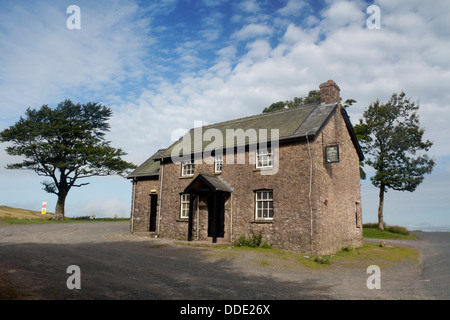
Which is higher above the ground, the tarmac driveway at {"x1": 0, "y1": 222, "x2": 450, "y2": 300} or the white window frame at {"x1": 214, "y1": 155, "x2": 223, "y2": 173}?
the white window frame at {"x1": 214, "y1": 155, "x2": 223, "y2": 173}

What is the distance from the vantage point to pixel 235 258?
14.0m

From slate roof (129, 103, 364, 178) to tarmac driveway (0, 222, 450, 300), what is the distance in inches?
301

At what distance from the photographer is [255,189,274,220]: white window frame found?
1759 centimetres

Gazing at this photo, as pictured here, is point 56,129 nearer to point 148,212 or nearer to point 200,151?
point 148,212

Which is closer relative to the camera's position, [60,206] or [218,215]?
[218,215]

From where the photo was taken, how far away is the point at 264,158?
60.6 feet

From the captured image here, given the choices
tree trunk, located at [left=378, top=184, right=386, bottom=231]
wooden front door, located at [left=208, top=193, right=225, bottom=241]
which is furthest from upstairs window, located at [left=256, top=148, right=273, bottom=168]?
tree trunk, located at [left=378, top=184, right=386, bottom=231]

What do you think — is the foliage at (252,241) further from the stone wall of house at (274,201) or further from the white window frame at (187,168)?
the white window frame at (187,168)

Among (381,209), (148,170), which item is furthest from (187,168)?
(381,209)

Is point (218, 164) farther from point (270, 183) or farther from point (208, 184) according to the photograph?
point (270, 183)

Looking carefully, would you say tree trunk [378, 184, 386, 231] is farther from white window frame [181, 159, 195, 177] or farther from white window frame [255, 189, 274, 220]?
white window frame [181, 159, 195, 177]

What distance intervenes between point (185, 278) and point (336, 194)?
12535 millimetres

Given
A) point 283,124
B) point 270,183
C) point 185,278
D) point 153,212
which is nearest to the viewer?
point 185,278

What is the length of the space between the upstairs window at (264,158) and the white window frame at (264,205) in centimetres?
160
